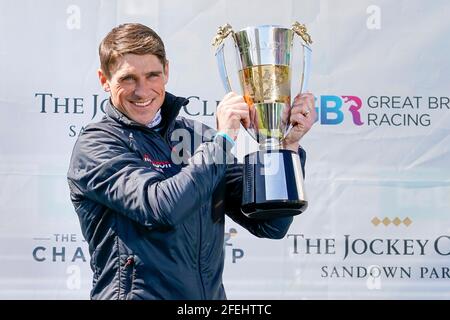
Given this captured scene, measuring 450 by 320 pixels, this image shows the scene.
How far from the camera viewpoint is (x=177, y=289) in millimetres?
2391

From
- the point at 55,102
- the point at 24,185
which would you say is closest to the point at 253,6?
the point at 55,102

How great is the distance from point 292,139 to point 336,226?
0.75m

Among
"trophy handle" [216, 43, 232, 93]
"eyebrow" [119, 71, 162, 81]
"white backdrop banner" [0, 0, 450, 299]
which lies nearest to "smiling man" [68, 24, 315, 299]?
"eyebrow" [119, 71, 162, 81]

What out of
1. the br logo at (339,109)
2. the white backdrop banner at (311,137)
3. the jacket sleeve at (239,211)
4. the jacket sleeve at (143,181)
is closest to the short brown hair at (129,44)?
the jacket sleeve at (143,181)

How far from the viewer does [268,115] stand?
2572 mm

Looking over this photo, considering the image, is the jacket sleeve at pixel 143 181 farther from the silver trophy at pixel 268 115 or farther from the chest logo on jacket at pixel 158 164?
the silver trophy at pixel 268 115

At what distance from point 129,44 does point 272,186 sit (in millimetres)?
527

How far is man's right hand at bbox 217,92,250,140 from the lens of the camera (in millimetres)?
2379

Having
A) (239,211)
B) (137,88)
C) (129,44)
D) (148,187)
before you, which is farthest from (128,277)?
(129,44)

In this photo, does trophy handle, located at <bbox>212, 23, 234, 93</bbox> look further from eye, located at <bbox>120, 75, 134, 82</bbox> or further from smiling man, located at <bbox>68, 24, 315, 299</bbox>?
eye, located at <bbox>120, 75, 134, 82</bbox>

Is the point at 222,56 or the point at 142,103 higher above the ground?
the point at 222,56

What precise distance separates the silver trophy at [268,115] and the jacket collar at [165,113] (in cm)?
15

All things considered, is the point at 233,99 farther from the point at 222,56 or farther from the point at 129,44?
the point at 129,44

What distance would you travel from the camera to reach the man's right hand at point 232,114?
2.38 meters
